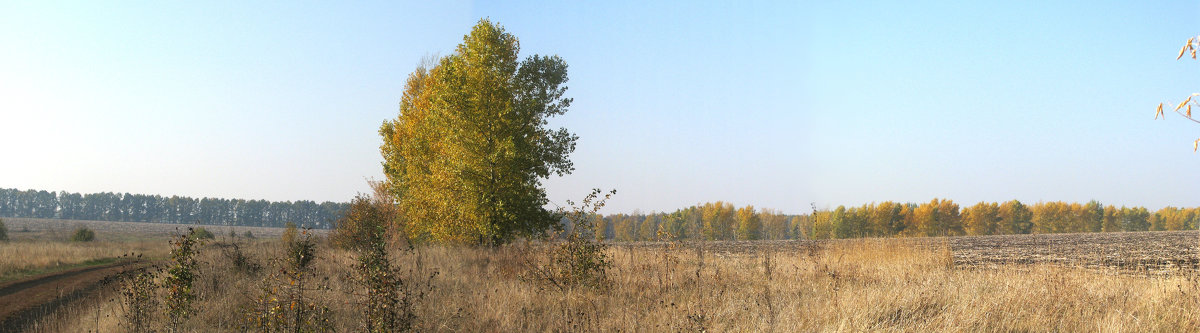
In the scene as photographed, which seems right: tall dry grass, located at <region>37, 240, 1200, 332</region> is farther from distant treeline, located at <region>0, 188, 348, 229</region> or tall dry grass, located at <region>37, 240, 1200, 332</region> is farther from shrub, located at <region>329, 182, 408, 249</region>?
distant treeline, located at <region>0, 188, 348, 229</region>

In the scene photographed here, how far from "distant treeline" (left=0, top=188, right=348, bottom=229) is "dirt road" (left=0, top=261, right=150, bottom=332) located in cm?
13792

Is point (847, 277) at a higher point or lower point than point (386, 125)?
lower

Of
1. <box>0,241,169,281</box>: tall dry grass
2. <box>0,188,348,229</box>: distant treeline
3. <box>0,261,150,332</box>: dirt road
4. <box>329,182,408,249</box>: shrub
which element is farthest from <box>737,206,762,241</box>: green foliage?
<box>0,188,348,229</box>: distant treeline

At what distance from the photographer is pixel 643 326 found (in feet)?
22.1

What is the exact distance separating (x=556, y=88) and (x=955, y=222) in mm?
98298

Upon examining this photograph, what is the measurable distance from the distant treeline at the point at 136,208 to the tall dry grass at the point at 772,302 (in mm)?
148549

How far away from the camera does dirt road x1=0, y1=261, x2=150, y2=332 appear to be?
374 inches

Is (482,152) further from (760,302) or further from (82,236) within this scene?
(82,236)

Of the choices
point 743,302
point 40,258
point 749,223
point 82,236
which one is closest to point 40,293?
point 40,258

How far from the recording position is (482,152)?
1634 cm

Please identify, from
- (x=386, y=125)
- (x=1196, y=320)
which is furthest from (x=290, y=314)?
(x=386, y=125)

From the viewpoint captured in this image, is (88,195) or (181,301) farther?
(88,195)

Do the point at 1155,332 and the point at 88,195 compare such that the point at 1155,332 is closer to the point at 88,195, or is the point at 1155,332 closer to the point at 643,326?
the point at 643,326

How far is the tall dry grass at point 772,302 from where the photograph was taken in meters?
6.52
